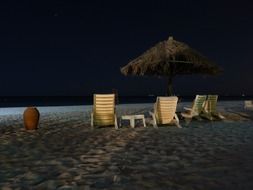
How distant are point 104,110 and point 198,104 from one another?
132 inches

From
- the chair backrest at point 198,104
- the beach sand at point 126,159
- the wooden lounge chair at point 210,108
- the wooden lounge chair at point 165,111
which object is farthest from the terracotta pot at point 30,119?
the wooden lounge chair at point 210,108

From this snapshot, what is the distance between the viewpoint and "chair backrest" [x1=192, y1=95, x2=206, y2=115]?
12008 millimetres

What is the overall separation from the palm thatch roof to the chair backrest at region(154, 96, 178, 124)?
1598mm

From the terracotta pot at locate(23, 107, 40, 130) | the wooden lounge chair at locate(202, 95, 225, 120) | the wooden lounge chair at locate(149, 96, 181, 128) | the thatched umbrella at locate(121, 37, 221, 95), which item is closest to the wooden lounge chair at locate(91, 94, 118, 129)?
the wooden lounge chair at locate(149, 96, 181, 128)

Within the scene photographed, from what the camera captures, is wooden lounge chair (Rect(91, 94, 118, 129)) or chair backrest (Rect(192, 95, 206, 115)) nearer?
wooden lounge chair (Rect(91, 94, 118, 129))

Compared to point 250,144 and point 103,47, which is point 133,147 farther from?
point 103,47

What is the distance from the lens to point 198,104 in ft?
40.1

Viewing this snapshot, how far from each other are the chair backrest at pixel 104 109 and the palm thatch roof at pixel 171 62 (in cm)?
229

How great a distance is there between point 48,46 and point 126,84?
59.4 ft

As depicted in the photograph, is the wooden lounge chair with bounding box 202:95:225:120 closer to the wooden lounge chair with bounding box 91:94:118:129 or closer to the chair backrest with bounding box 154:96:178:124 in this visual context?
the chair backrest with bounding box 154:96:178:124

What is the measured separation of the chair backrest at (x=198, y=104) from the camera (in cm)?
1201

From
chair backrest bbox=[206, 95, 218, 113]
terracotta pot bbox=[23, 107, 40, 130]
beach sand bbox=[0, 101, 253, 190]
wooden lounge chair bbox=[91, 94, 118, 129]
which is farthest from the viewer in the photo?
chair backrest bbox=[206, 95, 218, 113]

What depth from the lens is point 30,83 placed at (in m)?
72.9

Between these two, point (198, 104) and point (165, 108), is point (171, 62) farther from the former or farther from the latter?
point (165, 108)
